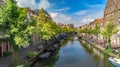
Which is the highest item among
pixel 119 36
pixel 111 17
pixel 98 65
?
pixel 111 17

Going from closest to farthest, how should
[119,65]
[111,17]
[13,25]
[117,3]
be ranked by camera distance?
[13,25], [119,65], [117,3], [111,17]

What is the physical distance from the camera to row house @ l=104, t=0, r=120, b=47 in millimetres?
68562

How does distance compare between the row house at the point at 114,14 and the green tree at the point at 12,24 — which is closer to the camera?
the green tree at the point at 12,24

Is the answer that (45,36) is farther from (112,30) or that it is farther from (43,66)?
(43,66)

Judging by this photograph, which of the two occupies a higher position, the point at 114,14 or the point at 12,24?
the point at 114,14

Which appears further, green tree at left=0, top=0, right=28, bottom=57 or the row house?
the row house

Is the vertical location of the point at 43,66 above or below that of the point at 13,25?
below

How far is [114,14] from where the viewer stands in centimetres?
7331

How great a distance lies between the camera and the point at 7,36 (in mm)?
30859

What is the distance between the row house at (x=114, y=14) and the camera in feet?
225

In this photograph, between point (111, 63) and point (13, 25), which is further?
point (111, 63)

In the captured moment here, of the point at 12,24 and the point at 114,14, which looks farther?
the point at 114,14

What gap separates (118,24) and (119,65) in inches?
1374

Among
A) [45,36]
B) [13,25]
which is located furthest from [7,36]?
[45,36]
